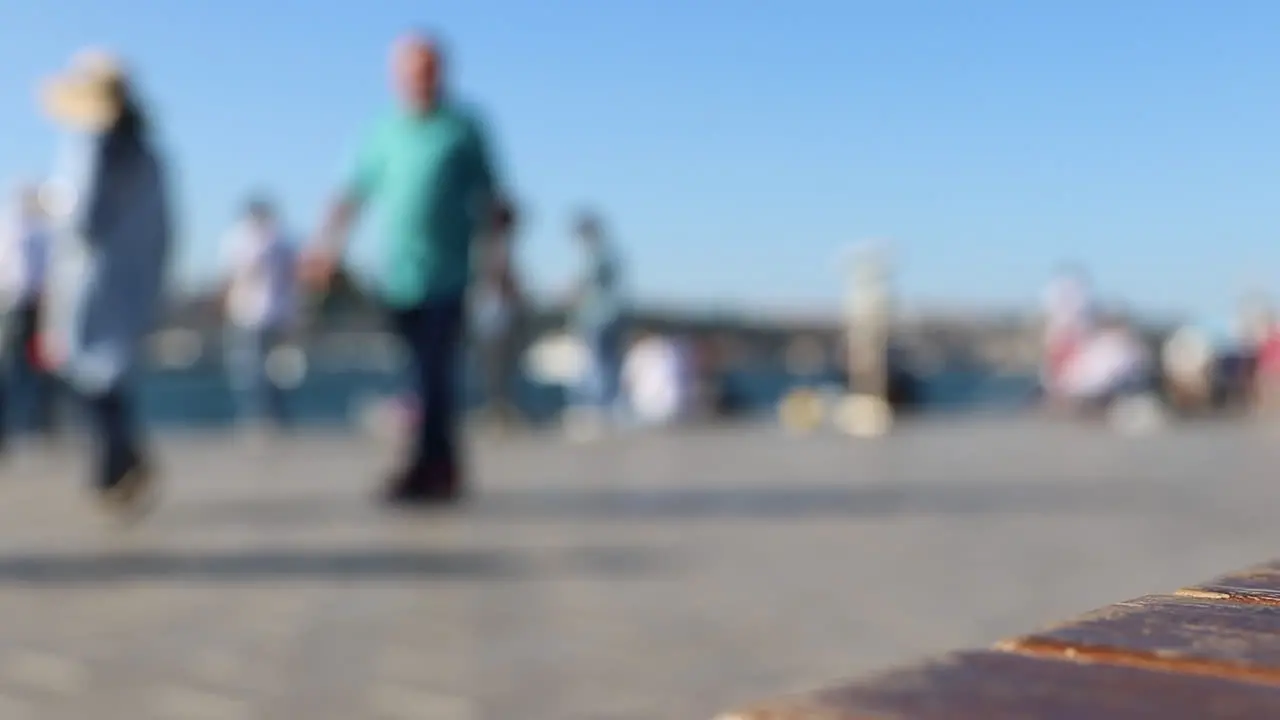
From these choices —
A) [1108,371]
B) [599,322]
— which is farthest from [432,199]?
[1108,371]

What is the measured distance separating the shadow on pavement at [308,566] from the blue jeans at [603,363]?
28.8ft

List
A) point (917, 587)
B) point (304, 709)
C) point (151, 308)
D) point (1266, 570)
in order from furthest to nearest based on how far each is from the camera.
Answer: point (151, 308), point (917, 587), point (304, 709), point (1266, 570)

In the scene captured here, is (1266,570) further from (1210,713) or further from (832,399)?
(832,399)

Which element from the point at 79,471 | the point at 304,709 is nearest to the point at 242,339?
the point at 79,471

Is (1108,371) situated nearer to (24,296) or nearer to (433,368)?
(24,296)

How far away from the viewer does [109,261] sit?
595 cm

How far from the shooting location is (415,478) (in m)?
6.32

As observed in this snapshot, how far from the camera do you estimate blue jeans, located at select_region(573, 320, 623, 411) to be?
45.2ft

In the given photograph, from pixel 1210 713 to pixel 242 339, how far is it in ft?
36.5

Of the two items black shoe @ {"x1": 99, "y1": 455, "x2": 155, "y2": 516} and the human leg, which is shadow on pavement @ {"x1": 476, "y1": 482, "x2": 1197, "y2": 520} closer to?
the human leg

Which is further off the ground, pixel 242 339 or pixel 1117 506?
pixel 242 339

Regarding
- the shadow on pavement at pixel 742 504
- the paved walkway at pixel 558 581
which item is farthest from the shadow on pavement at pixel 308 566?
the shadow on pavement at pixel 742 504

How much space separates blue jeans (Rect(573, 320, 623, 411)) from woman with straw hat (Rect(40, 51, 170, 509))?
7.78 m

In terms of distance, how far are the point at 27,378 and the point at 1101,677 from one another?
36.4 feet
